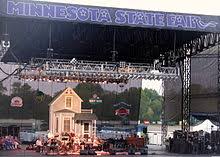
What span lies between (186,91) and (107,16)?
282 inches

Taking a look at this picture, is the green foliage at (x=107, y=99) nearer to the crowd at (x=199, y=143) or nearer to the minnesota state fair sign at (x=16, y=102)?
the minnesota state fair sign at (x=16, y=102)

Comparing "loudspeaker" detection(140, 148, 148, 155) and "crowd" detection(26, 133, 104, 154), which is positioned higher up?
"crowd" detection(26, 133, 104, 154)

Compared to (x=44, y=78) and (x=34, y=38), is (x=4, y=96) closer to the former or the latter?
(x=44, y=78)

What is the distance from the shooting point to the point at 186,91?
2097cm

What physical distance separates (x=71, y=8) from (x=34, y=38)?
3969 millimetres

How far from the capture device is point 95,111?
2339 cm

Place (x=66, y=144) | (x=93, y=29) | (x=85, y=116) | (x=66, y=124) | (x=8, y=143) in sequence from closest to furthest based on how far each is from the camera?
(x=93, y=29) < (x=66, y=144) < (x=8, y=143) < (x=66, y=124) < (x=85, y=116)

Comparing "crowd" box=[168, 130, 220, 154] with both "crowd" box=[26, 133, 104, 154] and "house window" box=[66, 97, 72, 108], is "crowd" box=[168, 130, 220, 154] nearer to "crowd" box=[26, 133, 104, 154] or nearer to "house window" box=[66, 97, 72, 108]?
"crowd" box=[26, 133, 104, 154]

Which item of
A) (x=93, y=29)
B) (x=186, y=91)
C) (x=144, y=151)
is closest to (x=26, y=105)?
(x=144, y=151)

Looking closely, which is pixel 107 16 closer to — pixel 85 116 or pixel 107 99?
pixel 85 116

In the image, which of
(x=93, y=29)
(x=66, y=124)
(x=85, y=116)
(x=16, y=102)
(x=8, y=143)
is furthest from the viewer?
(x=16, y=102)

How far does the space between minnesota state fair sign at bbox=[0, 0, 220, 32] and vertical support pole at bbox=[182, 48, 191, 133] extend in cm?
450

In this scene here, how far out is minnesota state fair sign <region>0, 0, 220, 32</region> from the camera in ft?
46.9

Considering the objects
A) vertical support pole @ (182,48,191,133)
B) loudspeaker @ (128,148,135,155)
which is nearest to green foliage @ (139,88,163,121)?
vertical support pole @ (182,48,191,133)
